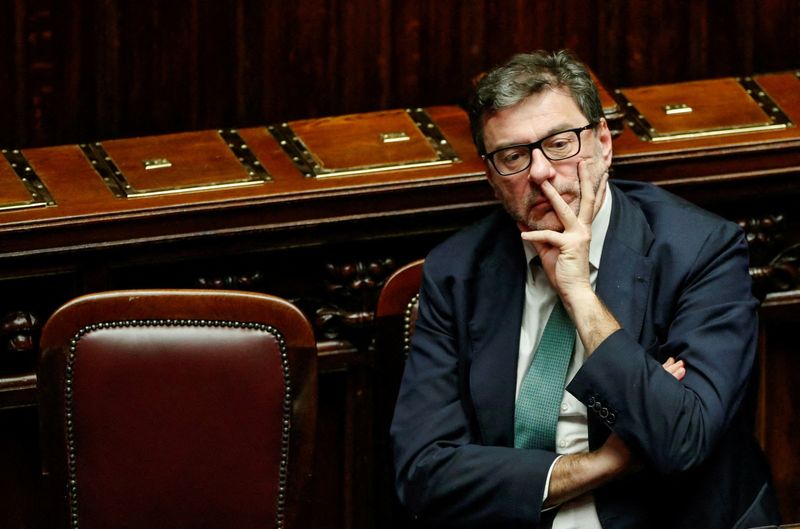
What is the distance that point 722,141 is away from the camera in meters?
3.49

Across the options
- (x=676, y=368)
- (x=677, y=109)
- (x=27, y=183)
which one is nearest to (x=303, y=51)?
(x=27, y=183)

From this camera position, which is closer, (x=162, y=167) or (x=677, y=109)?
(x=162, y=167)

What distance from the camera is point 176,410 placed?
8.75ft

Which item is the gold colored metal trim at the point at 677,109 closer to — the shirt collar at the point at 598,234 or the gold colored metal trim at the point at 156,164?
the shirt collar at the point at 598,234

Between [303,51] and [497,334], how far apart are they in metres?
1.26

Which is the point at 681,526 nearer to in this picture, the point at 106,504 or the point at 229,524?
the point at 229,524

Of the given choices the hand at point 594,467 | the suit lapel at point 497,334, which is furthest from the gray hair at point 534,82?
the hand at point 594,467

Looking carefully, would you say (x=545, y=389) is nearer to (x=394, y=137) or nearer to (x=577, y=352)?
(x=577, y=352)

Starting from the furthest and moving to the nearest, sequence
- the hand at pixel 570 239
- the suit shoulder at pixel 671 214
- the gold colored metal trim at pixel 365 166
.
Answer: the gold colored metal trim at pixel 365 166 < the suit shoulder at pixel 671 214 < the hand at pixel 570 239

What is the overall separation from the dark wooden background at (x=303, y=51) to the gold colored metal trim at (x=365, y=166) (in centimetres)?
12

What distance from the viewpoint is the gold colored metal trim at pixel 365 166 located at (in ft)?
11.2

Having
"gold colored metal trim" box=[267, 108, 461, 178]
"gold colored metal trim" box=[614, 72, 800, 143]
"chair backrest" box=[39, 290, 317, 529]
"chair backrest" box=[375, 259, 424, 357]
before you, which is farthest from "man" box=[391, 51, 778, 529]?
"gold colored metal trim" box=[614, 72, 800, 143]

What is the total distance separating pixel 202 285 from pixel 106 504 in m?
0.75

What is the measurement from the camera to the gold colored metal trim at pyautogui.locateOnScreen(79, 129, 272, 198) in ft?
10.9
